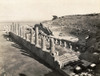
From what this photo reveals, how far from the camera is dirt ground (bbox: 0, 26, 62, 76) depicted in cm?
1631

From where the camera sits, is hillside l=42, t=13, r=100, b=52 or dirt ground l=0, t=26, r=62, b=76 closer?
dirt ground l=0, t=26, r=62, b=76

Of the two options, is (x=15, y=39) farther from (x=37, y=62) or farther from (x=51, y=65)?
(x=51, y=65)

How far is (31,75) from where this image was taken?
1570 centimetres

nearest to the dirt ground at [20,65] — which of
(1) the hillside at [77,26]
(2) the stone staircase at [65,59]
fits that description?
(2) the stone staircase at [65,59]

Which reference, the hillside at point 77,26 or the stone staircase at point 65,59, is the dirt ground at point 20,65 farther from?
the hillside at point 77,26

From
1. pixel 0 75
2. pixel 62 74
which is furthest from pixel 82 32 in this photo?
pixel 0 75

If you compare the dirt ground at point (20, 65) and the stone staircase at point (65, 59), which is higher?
the stone staircase at point (65, 59)

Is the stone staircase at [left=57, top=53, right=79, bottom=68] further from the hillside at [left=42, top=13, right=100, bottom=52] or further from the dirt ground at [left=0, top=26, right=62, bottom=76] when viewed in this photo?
→ the hillside at [left=42, top=13, right=100, bottom=52]

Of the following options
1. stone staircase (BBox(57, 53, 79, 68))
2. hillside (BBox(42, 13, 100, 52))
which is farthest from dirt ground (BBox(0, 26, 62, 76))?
hillside (BBox(42, 13, 100, 52))

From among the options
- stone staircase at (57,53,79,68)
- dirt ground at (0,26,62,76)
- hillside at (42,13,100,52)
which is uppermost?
hillside at (42,13,100,52)

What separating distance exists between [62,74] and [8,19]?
57.2 m

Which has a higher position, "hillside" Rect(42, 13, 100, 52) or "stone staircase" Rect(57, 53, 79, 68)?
"hillside" Rect(42, 13, 100, 52)

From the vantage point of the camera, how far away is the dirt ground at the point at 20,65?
16.3m

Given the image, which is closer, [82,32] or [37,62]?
[37,62]
